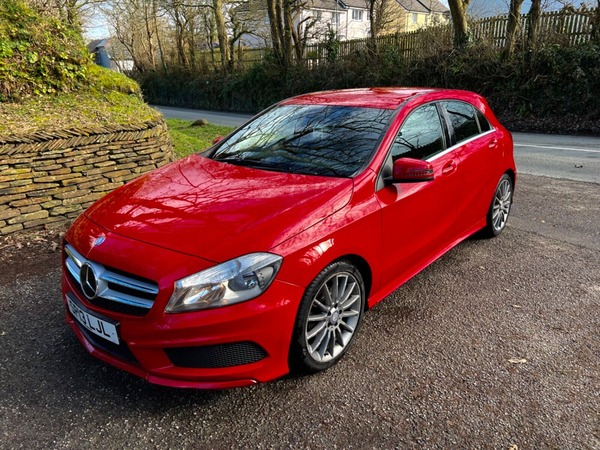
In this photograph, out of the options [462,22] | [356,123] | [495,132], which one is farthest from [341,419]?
[462,22]

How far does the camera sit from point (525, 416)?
244 centimetres

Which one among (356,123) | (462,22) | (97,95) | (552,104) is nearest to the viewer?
(356,123)

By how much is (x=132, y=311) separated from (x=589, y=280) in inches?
146

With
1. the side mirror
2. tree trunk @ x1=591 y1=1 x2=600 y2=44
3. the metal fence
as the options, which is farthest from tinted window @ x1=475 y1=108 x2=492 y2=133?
the metal fence

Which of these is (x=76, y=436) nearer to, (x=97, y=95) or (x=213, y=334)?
(x=213, y=334)

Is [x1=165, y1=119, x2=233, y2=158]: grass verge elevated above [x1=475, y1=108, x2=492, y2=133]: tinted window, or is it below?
below

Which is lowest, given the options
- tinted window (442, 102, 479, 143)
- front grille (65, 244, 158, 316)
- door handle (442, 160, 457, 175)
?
front grille (65, 244, 158, 316)

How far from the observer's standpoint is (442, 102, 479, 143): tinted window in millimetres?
4070

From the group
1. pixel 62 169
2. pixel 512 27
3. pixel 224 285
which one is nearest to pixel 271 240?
pixel 224 285

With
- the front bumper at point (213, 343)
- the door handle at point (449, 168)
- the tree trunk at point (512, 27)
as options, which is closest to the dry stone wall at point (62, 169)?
the front bumper at point (213, 343)

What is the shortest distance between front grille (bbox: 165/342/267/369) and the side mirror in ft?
4.83

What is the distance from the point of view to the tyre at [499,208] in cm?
475

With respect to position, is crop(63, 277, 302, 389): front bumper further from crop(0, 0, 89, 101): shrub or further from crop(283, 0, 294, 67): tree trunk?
crop(283, 0, 294, 67): tree trunk

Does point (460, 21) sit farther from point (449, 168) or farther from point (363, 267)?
point (363, 267)
